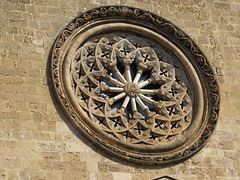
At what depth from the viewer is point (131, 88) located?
1703 cm

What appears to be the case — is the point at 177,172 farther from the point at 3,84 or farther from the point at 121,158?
the point at 3,84

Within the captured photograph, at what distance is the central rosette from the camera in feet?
55.7

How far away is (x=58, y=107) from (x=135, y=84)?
2003mm

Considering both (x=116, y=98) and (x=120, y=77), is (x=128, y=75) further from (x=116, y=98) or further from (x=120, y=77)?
(x=116, y=98)

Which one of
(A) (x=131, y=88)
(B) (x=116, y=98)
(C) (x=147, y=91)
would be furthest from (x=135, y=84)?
(B) (x=116, y=98)

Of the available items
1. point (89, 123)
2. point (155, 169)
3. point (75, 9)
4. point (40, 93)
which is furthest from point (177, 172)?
point (75, 9)

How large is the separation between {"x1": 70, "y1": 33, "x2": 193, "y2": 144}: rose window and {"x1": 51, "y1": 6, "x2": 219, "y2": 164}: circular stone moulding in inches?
0.8

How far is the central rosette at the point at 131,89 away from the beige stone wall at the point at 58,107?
171 cm

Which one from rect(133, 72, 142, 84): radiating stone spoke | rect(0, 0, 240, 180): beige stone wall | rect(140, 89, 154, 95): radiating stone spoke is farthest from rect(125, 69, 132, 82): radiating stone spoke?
rect(0, 0, 240, 180): beige stone wall

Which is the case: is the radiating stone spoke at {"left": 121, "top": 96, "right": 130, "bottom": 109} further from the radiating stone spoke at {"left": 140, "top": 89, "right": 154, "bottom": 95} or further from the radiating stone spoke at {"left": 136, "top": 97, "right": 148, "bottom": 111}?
the radiating stone spoke at {"left": 140, "top": 89, "right": 154, "bottom": 95}

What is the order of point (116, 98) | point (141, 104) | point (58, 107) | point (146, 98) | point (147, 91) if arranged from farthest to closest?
point (147, 91) < point (146, 98) < point (141, 104) < point (116, 98) < point (58, 107)

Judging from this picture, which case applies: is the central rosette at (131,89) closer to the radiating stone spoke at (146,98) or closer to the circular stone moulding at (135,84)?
the circular stone moulding at (135,84)

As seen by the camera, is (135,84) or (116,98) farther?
(135,84)

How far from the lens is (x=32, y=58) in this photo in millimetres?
16422
